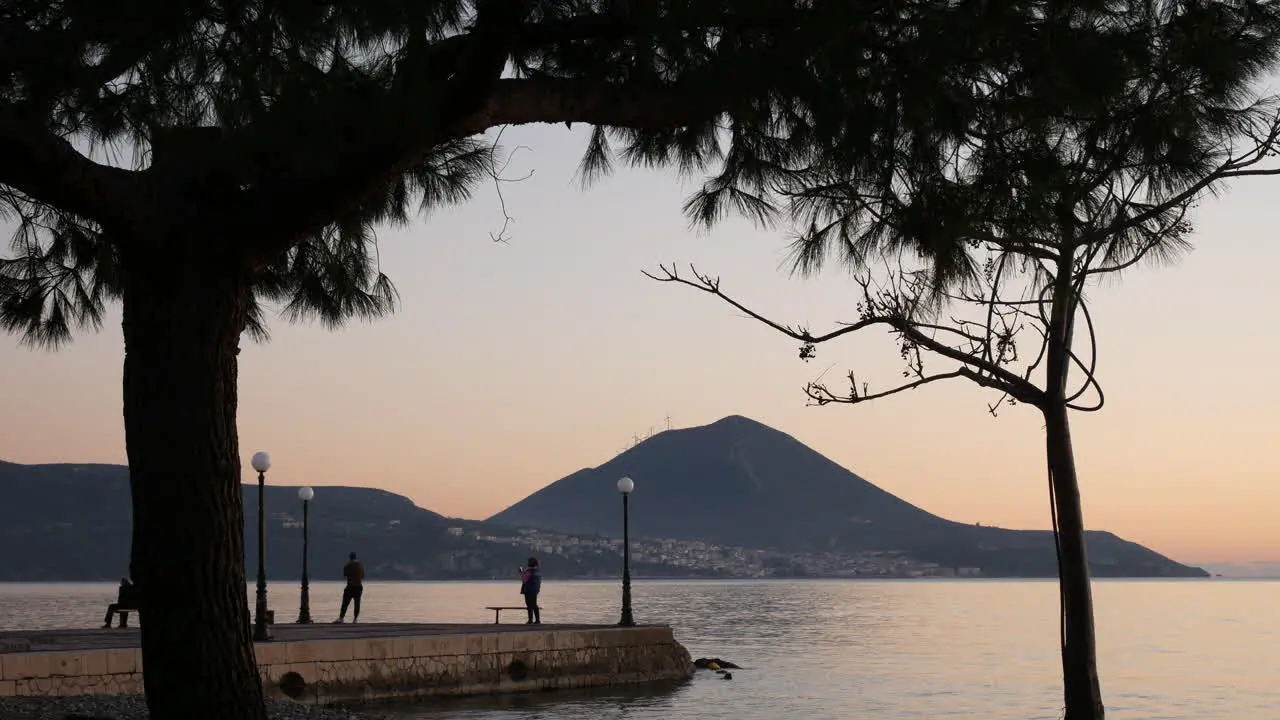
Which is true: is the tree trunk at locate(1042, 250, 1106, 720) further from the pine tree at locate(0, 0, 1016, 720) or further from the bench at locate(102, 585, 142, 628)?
the bench at locate(102, 585, 142, 628)

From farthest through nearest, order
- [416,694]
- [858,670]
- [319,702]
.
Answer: [858,670], [416,694], [319,702]

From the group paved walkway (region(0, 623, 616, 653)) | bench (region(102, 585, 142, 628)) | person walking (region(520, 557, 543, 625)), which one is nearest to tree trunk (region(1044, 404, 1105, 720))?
bench (region(102, 585, 142, 628))

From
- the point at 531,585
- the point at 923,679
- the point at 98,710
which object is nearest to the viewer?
the point at 98,710

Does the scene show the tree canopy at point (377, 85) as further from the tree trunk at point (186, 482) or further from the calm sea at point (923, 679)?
the calm sea at point (923, 679)

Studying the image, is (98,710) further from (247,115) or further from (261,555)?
(261,555)

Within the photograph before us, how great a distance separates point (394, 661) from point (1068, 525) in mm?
12325

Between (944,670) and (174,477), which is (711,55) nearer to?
(174,477)

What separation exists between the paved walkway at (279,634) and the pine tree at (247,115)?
1098cm

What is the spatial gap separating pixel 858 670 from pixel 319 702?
23.7m

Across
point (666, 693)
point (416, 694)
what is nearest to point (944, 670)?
point (666, 693)

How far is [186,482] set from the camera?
27.4 ft

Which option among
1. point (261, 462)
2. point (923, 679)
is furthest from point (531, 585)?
point (923, 679)

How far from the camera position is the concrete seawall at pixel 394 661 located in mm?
17609

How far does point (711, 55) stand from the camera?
853cm
